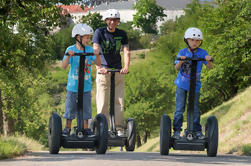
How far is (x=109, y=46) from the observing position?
10.4 m

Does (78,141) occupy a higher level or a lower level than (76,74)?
lower

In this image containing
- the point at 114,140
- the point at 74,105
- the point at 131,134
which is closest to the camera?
the point at 74,105

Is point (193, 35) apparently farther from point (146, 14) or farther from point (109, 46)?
point (146, 14)

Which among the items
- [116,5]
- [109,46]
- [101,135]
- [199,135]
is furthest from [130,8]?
[101,135]

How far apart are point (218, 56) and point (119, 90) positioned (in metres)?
31.7

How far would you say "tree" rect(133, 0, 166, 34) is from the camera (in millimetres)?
138875

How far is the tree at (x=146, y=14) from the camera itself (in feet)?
456

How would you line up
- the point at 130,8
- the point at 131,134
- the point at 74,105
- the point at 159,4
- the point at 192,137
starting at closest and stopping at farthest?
the point at 192,137 → the point at 74,105 → the point at 131,134 → the point at 159,4 → the point at 130,8

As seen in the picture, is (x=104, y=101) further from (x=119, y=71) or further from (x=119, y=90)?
(x=119, y=71)

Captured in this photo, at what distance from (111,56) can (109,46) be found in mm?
183

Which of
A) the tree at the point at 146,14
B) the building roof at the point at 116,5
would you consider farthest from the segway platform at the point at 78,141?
the building roof at the point at 116,5

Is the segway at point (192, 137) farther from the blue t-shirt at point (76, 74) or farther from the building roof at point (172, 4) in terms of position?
the building roof at point (172, 4)

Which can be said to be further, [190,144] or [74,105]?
[74,105]

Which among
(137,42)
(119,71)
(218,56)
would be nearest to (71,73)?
(119,71)
